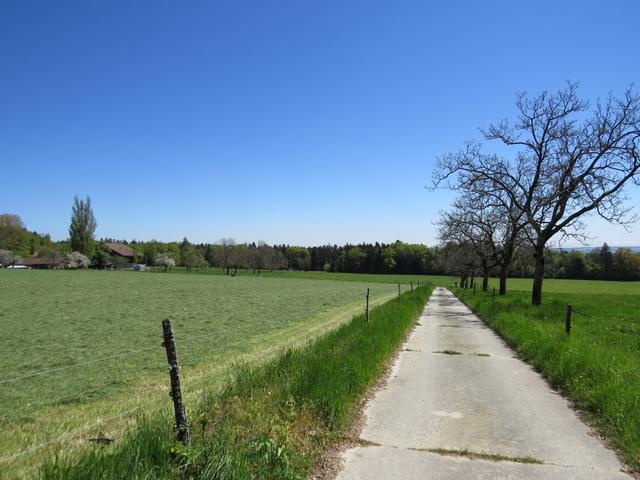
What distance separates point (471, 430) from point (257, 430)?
301cm

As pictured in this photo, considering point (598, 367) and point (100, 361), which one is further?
point (100, 361)

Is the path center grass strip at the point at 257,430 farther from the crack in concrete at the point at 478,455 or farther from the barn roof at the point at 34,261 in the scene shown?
the barn roof at the point at 34,261

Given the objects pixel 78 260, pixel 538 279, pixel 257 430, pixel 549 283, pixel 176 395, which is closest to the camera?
pixel 176 395

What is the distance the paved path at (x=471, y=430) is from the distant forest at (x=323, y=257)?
343ft

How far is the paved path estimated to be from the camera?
4844 mm

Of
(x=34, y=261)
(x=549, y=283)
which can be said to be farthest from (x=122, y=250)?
(x=549, y=283)

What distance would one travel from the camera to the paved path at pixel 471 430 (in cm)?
484

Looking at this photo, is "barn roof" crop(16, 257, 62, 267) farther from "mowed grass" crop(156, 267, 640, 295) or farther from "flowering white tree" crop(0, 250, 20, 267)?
"mowed grass" crop(156, 267, 640, 295)

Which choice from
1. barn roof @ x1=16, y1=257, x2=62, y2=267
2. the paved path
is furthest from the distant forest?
the paved path

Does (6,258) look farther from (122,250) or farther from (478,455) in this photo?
(478,455)

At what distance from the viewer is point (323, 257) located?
186000 millimetres

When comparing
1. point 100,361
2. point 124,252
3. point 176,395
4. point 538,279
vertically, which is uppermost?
point 538,279

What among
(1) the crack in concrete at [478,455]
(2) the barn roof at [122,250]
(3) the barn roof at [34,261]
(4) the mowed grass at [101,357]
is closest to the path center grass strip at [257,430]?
(1) the crack in concrete at [478,455]

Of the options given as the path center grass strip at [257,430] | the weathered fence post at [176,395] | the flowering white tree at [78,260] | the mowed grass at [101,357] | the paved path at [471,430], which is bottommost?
the flowering white tree at [78,260]
